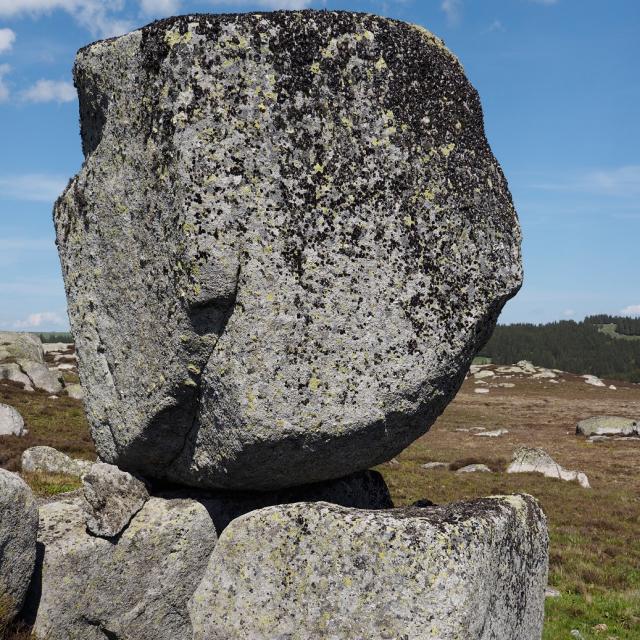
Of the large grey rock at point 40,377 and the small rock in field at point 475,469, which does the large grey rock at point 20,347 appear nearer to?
the large grey rock at point 40,377

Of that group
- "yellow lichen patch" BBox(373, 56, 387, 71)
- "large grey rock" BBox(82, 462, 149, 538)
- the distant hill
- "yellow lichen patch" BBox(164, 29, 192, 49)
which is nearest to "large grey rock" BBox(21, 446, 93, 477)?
"large grey rock" BBox(82, 462, 149, 538)

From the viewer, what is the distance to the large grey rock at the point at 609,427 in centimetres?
5938

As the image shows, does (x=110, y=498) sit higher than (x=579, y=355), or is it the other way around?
(x=579, y=355)

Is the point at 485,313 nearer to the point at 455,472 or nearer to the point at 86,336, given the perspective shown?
the point at 86,336

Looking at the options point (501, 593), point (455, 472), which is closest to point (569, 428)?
point (455, 472)

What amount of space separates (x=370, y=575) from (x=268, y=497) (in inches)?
83.4

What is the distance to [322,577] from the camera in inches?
273

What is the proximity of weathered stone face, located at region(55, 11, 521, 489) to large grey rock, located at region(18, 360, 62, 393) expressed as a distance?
48214 mm

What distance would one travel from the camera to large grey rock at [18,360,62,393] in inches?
2064

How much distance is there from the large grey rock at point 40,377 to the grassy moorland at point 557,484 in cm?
273

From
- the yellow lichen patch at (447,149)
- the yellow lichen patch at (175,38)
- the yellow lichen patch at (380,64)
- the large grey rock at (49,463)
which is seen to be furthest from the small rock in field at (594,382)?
the yellow lichen patch at (175,38)

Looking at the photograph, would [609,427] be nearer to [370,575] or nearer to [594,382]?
[594,382]

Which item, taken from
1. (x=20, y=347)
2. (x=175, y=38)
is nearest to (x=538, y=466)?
(x=175, y=38)

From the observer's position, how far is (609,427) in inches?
2351
